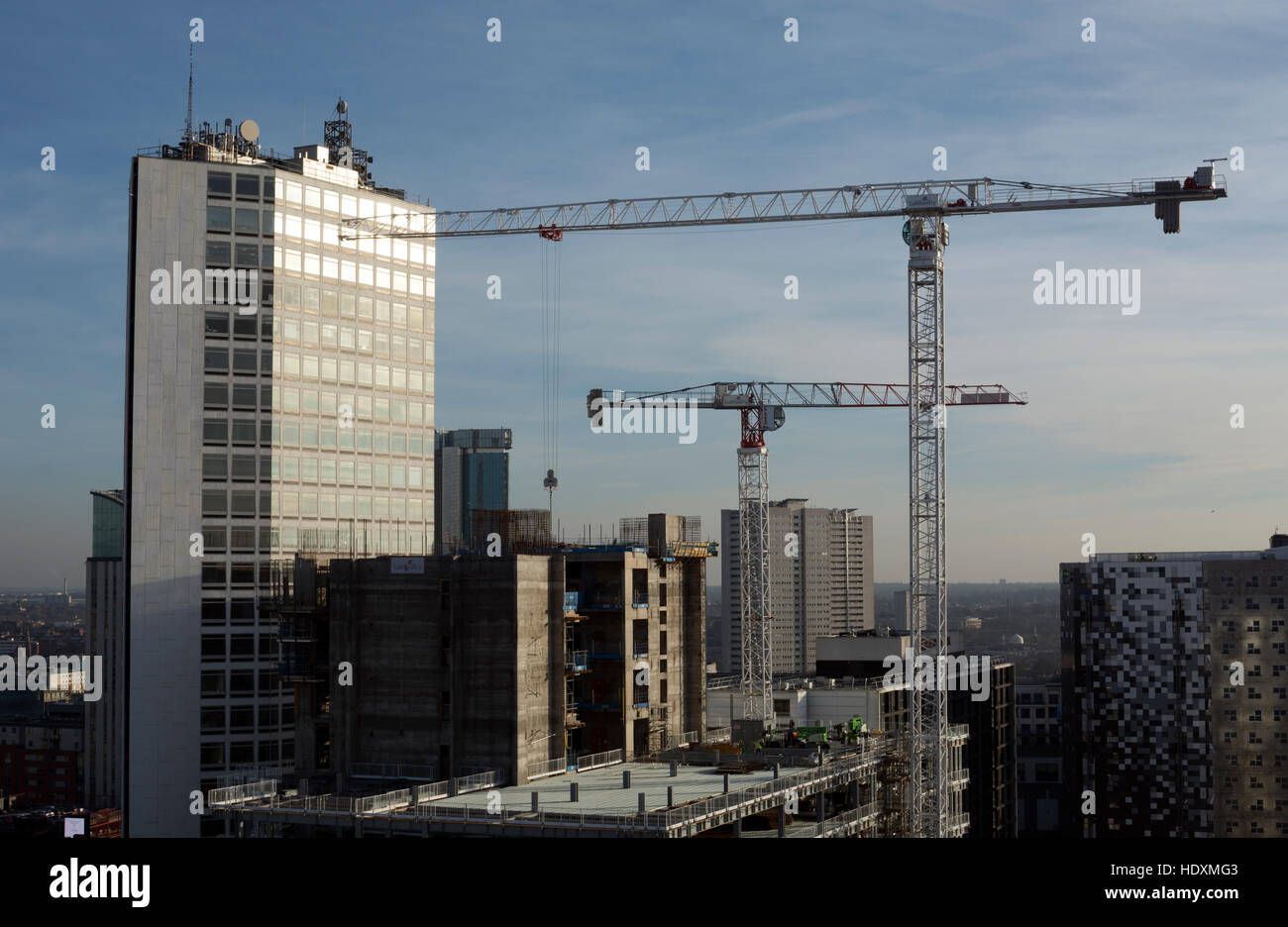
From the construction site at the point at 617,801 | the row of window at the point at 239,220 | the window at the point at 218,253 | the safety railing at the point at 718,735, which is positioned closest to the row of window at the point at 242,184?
the row of window at the point at 239,220

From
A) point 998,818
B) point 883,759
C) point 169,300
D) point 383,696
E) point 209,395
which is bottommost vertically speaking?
point 998,818

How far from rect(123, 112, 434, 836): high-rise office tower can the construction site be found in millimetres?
26116

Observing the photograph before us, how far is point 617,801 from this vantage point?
67438mm

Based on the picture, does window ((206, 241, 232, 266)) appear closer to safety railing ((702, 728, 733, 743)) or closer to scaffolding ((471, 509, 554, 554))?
scaffolding ((471, 509, 554, 554))

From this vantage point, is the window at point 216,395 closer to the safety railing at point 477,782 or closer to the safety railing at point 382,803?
the safety railing at point 477,782

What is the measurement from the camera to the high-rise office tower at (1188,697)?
154 meters

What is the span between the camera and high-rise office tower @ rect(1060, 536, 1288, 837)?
154 metres

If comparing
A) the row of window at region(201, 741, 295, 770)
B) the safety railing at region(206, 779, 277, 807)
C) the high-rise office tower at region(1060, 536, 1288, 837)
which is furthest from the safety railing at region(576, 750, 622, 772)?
the high-rise office tower at region(1060, 536, 1288, 837)

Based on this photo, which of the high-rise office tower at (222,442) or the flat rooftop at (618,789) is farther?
the high-rise office tower at (222,442)

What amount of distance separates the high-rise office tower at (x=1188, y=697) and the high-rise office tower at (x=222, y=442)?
94727 millimetres

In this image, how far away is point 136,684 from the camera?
10325 centimetres

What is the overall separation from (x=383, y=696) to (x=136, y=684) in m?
33.8
